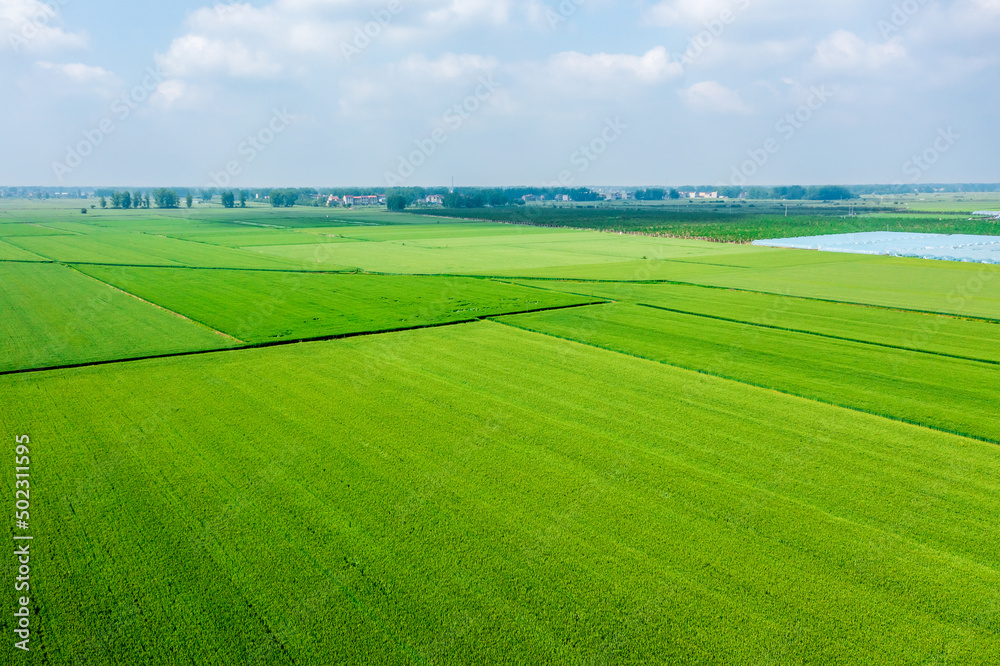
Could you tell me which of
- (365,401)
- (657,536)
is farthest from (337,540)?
(365,401)

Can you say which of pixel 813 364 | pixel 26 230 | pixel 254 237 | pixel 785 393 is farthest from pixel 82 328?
pixel 26 230

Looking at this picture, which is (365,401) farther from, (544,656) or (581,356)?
(544,656)

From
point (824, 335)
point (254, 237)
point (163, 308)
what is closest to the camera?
point (824, 335)

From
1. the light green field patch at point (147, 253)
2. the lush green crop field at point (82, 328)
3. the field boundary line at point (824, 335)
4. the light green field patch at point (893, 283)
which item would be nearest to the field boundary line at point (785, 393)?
the field boundary line at point (824, 335)

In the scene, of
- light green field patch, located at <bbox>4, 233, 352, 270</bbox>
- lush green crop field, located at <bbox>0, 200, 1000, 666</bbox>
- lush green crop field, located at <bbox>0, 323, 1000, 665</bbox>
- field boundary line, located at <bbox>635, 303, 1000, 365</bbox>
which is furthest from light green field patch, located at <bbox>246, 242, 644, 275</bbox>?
lush green crop field, located at <bbox>0, 323, 1000, 665</bbox>

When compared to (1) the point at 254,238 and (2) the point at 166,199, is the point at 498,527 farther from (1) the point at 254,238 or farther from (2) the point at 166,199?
(2) the point at 166,199
